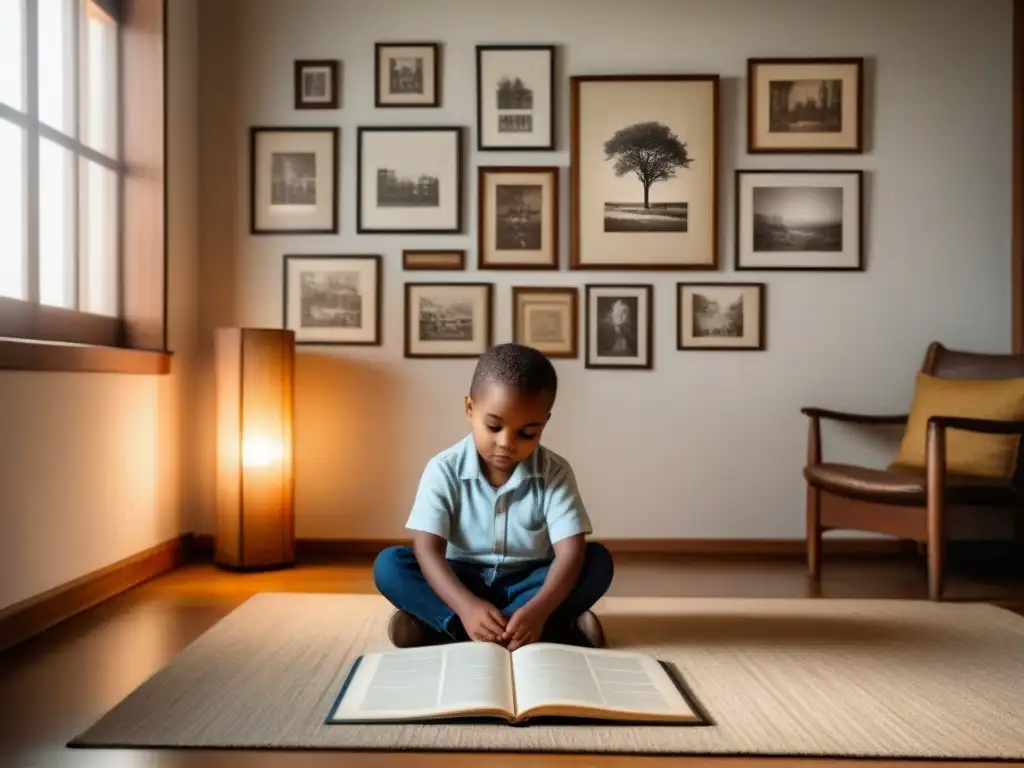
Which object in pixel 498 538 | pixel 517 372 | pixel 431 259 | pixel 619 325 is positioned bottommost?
pixel 498 538

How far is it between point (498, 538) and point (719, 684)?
591 millimetres

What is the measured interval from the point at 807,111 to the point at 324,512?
8.56 feet

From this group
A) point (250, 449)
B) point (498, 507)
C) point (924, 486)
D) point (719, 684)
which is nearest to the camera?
point (719, 684)

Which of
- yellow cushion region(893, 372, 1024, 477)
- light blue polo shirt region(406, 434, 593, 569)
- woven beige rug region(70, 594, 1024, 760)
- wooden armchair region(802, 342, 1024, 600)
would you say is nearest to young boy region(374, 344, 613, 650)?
light blue polo shirt region(406, 434, 593, 569)

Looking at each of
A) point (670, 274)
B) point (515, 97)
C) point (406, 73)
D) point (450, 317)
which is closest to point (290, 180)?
point (406, 73)

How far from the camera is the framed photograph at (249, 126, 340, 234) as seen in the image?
3922 millimetres

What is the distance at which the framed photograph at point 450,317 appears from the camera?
3.92 metres

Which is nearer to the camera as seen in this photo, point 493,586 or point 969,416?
point 493,586

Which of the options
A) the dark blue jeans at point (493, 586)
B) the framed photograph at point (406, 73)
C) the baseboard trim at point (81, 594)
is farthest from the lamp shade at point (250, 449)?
the dark blue jeans at point (493, 586)

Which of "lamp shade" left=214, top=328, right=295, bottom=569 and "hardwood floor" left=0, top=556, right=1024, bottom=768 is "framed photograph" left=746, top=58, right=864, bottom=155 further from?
"lamp shade" left=214, top=328, right=295, bottom=569

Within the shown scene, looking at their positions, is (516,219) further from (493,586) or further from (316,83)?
(493,586)

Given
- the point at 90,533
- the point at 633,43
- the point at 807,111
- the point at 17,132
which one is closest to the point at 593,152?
the point at 633,43

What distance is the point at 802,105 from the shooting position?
391cm

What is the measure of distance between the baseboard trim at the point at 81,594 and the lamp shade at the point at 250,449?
0.76 feet
